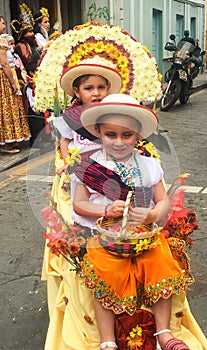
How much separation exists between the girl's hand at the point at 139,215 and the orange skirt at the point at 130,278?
0.15 metres

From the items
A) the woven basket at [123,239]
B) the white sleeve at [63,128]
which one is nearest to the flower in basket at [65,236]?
the woven basket at [123,239]

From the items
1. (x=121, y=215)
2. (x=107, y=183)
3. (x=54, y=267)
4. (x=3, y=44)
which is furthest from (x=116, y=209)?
(x=3, y=44)

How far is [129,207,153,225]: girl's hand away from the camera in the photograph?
2.12m

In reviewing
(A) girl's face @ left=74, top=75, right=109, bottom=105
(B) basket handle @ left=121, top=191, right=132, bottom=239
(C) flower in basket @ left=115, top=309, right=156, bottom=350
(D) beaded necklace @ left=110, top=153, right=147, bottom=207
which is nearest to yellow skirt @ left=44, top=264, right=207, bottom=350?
(C) flower in basket @ left=115, top=309, right=156, bottom=350

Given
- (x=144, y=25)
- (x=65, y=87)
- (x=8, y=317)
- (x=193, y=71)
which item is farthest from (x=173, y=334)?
(x=144, y=25)

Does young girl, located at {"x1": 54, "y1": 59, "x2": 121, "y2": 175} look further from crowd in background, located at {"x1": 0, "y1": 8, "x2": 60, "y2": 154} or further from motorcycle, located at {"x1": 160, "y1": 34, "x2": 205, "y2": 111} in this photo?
motorcycle, located at {"x1": 160, "y1": 34, "x2": 205, "y2": 111}

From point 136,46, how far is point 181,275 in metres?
1.86

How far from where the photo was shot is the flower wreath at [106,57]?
3.46 metres

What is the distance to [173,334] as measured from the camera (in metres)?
2.33

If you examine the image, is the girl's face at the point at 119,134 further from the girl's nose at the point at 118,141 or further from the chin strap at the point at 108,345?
the chin strap at the point at 108,345

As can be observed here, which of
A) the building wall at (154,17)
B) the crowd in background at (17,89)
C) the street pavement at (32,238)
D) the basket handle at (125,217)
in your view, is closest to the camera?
the basket handle at (125,217)

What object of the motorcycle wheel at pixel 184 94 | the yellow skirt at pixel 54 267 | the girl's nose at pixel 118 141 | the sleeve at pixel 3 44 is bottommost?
the motorcycle wheel at pixel 184 94

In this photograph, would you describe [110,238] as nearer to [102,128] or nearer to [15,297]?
[102,128]

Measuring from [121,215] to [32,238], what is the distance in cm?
237
